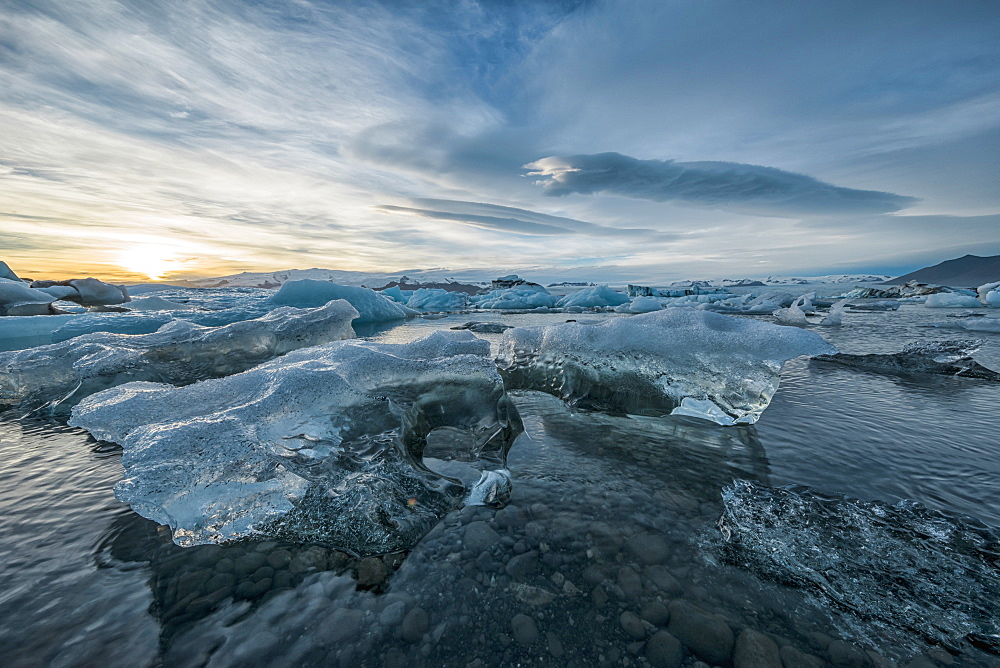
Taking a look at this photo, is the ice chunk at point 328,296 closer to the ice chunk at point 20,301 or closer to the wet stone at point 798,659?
the ice chunk at point 20,301

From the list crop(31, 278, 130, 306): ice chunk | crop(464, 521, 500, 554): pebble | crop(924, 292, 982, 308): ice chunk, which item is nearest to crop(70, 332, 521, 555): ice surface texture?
crop(464, 521, 500, 554): pebble

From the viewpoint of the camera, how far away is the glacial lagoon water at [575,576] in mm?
1369

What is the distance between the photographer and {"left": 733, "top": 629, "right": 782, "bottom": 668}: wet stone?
51.6 inches

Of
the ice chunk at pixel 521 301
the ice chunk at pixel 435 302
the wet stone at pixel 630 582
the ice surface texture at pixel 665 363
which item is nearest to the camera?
the wet stone at pixel 630 582

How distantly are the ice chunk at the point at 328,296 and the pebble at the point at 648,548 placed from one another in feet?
41.5

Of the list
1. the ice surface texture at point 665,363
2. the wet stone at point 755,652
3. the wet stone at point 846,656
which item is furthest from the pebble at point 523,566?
the ice surface texture at point 665,363

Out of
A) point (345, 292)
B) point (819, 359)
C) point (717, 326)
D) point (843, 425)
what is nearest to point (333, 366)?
point (717, 326)

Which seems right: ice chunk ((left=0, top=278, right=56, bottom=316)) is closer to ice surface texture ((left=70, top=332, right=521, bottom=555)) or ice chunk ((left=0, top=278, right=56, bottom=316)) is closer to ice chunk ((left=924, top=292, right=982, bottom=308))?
ice surface texture ((left=70, top=332, right=521, bottom=555))

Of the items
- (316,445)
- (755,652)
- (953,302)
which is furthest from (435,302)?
(953,302)

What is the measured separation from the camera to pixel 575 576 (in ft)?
5.63

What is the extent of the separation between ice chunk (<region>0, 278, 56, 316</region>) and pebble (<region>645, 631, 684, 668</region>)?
19512 millimetres

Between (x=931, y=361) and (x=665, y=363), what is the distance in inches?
222

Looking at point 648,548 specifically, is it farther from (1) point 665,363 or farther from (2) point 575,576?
(1) point 665,363

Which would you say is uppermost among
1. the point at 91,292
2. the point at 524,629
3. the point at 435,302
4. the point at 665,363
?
the point at 665,363
